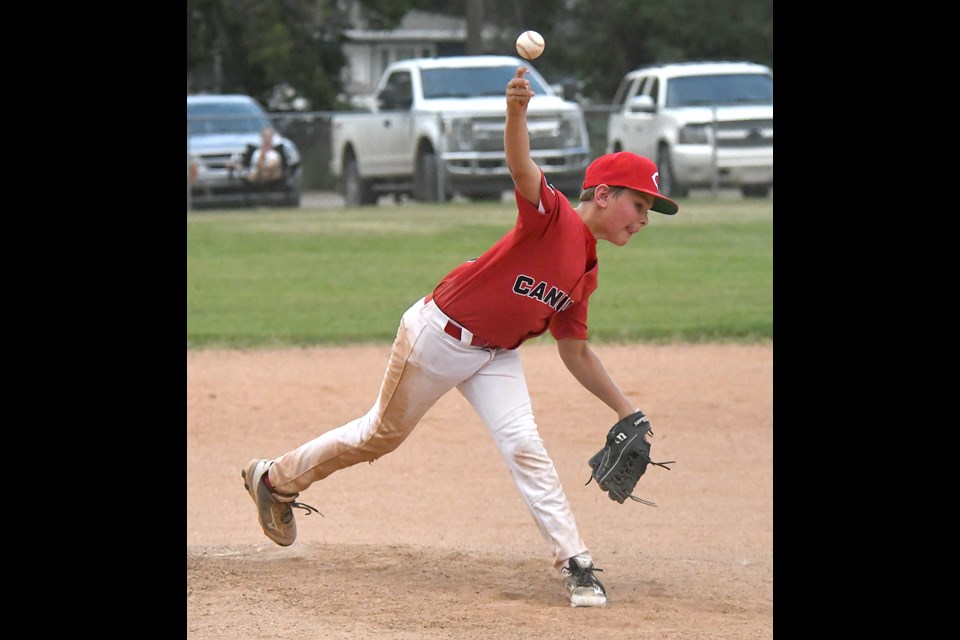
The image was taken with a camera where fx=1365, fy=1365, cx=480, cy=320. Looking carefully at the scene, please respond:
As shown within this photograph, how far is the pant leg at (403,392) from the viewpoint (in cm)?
492

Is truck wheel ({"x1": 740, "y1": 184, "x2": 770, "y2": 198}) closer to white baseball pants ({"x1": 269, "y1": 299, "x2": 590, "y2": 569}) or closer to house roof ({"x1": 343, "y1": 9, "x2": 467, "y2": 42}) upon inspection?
white baseball pants ({"x1": 269, "y1": 299, "x2": 590, "y2": 569})

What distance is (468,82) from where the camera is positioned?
67.2 ft

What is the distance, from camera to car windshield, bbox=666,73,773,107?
21125 millimetres

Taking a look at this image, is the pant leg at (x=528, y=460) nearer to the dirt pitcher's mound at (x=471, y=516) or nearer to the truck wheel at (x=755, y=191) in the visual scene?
the dirt pitcher's mound at (x=471, y=516)

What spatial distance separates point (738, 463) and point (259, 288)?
24.8 feet

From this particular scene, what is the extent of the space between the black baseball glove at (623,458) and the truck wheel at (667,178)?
620 inches

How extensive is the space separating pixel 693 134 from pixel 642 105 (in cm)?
126

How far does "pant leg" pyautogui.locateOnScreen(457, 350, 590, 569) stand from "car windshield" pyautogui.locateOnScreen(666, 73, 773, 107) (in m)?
16.7

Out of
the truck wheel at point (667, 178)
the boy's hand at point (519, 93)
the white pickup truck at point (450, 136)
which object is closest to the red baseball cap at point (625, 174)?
the boy's hand at point (519, 93)

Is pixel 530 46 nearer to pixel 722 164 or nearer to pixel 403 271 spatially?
pixel 403 271

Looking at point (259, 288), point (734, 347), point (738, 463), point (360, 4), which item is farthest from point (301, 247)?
point (360, 4)

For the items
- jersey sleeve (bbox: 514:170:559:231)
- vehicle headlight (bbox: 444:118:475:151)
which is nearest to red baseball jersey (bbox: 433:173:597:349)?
jersey sleeve (bbox: 514:170:559:231)

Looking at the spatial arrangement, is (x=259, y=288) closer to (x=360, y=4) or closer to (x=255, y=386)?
(x=255, y=386)
